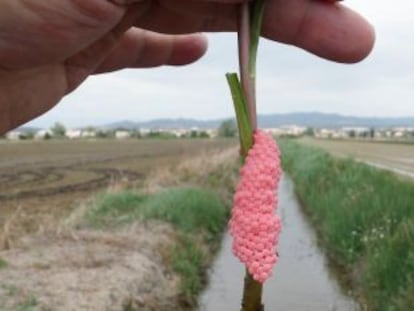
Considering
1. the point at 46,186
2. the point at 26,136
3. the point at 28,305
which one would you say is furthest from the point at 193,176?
the point at 26,136

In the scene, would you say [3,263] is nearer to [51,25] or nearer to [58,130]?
[51,25]

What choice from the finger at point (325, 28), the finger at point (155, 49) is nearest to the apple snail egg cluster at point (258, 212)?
the finger at point (325, 28)

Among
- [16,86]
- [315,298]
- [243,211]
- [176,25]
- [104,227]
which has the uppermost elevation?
[176,25]

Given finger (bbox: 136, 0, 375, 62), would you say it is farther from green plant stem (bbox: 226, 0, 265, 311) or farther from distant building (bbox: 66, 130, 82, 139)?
distant building (bbox: 66, 130, 82, 139)

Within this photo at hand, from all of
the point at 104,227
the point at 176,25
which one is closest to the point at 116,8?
the point at 176,25

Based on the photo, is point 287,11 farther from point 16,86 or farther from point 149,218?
point 149,218
